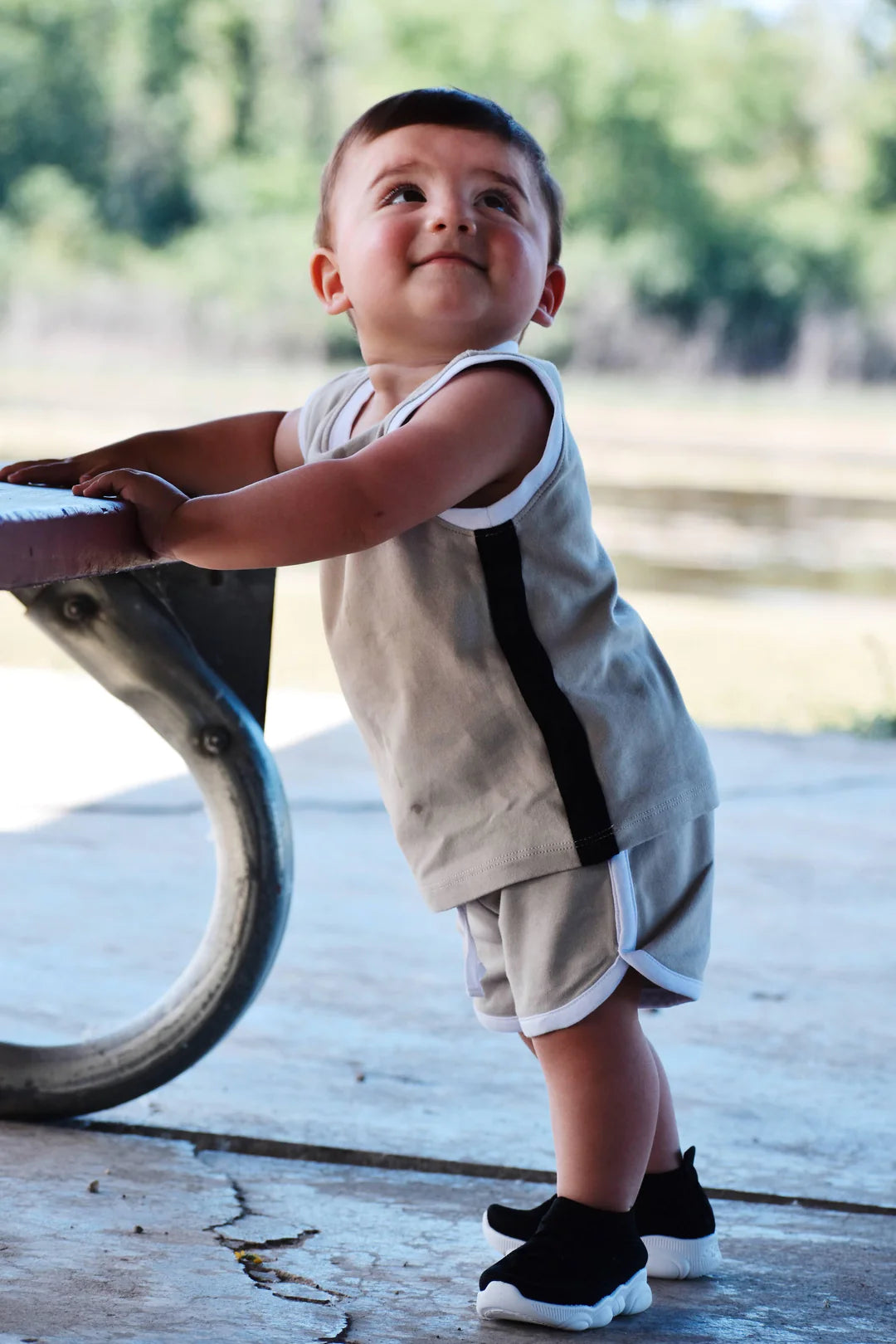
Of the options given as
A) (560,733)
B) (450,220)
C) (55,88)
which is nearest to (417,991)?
(560,733)

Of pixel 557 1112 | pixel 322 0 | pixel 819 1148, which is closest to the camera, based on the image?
pixel 557 1112

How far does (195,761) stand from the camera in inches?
79.3

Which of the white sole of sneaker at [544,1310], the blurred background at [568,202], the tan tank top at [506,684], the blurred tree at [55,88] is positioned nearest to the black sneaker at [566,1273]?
the white sole of sneaker at [544,1310]

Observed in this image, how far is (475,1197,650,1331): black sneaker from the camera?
1.62 metres

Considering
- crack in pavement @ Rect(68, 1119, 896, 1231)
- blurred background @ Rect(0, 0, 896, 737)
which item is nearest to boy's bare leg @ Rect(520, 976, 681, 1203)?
crack in pavement @ Rect(68, 1119, 896, 1231)

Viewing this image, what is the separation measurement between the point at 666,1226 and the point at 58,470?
3.20 feet

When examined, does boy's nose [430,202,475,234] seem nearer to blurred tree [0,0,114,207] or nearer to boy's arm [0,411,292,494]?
boy's arm [0,411,292,494]

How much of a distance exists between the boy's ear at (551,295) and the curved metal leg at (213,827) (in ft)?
1.84

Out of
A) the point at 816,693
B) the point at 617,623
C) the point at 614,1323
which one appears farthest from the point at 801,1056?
the point at 816,693

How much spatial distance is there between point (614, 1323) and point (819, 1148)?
590mm

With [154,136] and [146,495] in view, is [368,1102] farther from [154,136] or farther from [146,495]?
[154,136]

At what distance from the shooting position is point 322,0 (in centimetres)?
3884

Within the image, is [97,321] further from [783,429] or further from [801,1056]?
[801,1056]

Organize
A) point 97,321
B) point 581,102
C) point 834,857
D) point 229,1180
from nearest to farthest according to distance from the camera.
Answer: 1. point 229,1180
2. point 834,857
3. point 97,321
4. point 581,102
